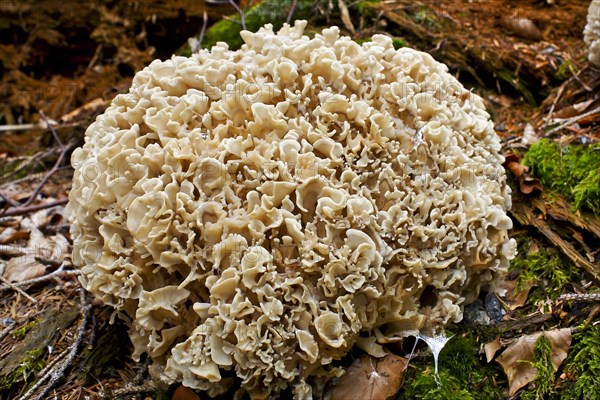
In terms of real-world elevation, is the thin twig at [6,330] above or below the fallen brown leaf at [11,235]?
above

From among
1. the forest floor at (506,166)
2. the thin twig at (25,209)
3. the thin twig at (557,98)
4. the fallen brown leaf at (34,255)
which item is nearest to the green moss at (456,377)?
the forest floor at (506,166)

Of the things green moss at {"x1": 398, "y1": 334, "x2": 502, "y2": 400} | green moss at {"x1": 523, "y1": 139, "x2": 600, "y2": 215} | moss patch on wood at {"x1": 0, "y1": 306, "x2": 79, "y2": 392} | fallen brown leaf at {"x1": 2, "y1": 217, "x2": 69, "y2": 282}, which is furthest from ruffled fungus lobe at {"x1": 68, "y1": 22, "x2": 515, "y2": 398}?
fallen brown leaf at {"x1": 2, "y1": 217, "x2": 69, "y2": 282}

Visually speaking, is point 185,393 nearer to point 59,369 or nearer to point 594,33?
point 59,369

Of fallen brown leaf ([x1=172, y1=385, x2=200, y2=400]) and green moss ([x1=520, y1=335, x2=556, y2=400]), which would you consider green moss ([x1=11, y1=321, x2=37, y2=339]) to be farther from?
green moss ([x1=520, y1=335, x2=556, y2=400])

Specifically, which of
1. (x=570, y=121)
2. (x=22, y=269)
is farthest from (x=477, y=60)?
(x=22, y=269)

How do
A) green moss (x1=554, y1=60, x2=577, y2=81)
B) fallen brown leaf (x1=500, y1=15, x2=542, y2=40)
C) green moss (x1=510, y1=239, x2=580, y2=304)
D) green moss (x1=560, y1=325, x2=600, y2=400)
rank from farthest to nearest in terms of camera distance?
fallen brown leaf (x1=500, y1=15, x2=542, y2=40) → green moss (x1=554, y1=60, x2=577, y2=81) → green moss (x1=510, y1=239, x2=580, y2=304) → green moss (x1=560, y1=325, x2=600, y2=400)

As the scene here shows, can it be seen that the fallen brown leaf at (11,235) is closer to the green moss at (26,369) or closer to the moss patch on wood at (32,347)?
the moss patch on wood at (32,347)
